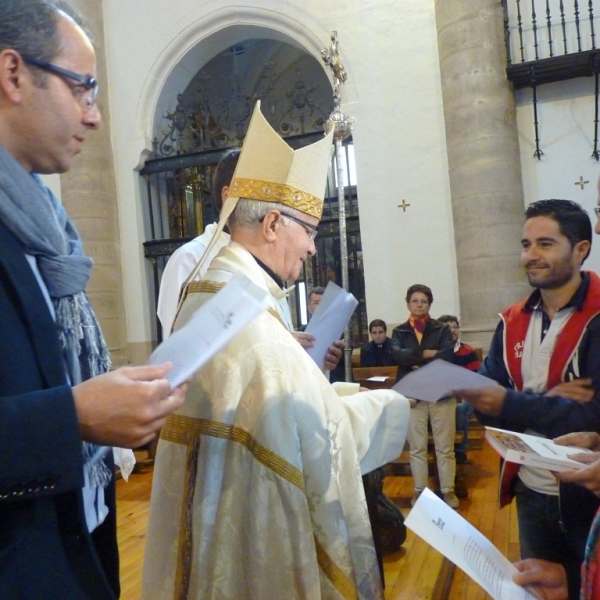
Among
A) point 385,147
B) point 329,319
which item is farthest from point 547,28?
point 329,319

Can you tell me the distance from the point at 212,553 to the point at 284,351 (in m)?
0.49

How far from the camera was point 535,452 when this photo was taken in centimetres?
130

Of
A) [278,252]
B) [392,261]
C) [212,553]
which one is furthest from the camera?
[392,261]

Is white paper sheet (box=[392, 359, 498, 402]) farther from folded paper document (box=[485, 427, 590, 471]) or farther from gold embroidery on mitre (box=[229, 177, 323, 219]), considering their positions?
gold embroidery on mitre (box=[229, 177, 323, 219])

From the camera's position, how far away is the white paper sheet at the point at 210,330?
938 millimetres

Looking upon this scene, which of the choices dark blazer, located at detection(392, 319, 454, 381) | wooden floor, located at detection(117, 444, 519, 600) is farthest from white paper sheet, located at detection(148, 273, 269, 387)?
dark blazer, located at detection(392, 319, 454, 381)

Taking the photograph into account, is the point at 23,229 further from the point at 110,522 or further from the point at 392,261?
the point at 392,261

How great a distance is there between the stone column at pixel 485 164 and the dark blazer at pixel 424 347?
1.68 meters

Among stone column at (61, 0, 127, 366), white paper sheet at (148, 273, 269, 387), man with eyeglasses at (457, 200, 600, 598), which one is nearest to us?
white paper sheet at (148, 273, 269, 387)

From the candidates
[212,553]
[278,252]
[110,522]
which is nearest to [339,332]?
[278,252]

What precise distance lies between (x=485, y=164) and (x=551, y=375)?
4.33m

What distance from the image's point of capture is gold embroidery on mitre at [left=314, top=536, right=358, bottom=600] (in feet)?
4.29

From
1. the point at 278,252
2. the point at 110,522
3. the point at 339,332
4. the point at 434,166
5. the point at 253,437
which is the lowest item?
the point at 110,522

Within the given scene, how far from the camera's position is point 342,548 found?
131cm
